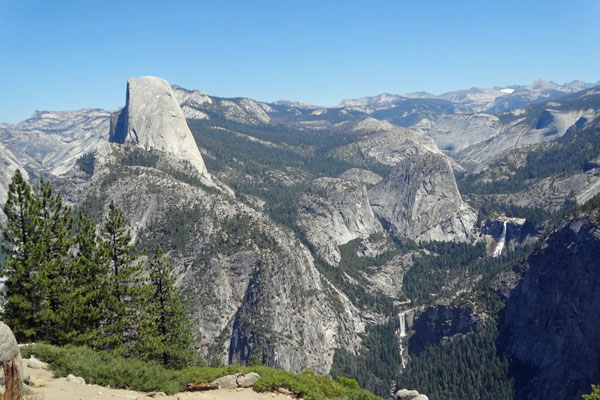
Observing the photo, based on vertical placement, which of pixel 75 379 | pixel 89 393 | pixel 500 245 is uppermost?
pixel 75 379

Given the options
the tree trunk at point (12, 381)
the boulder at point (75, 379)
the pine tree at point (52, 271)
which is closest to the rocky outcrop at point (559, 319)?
the boulder at point (75, 379)

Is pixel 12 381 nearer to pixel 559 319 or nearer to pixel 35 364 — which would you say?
pixel 35 364

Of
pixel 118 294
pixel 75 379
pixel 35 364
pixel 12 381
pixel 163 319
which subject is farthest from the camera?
pixel 163 319

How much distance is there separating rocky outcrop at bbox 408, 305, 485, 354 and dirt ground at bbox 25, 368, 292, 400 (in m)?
116

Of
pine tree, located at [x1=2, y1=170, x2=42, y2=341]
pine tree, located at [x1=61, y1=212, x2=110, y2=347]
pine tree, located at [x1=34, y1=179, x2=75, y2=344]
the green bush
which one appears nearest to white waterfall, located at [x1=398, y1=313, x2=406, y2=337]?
the green bush

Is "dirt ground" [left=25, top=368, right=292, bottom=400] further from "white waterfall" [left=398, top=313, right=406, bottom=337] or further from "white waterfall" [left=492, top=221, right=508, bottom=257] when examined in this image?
"white waterfall" [left=492, top=221, right=508, bottom=257]

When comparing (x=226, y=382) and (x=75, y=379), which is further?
(x=226, y=382)

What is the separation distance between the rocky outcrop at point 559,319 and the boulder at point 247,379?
87.2 metres

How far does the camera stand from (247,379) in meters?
30.6

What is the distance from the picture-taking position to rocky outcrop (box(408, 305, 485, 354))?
130 m

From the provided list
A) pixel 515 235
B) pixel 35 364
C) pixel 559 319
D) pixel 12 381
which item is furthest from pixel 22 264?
pixel 515 235

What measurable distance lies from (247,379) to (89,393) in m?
10.9

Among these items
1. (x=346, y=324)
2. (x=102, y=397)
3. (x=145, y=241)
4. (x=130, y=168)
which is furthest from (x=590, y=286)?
(x=130, y=168)

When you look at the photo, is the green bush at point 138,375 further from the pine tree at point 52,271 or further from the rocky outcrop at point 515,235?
the rocky outcrop at point 515,235
